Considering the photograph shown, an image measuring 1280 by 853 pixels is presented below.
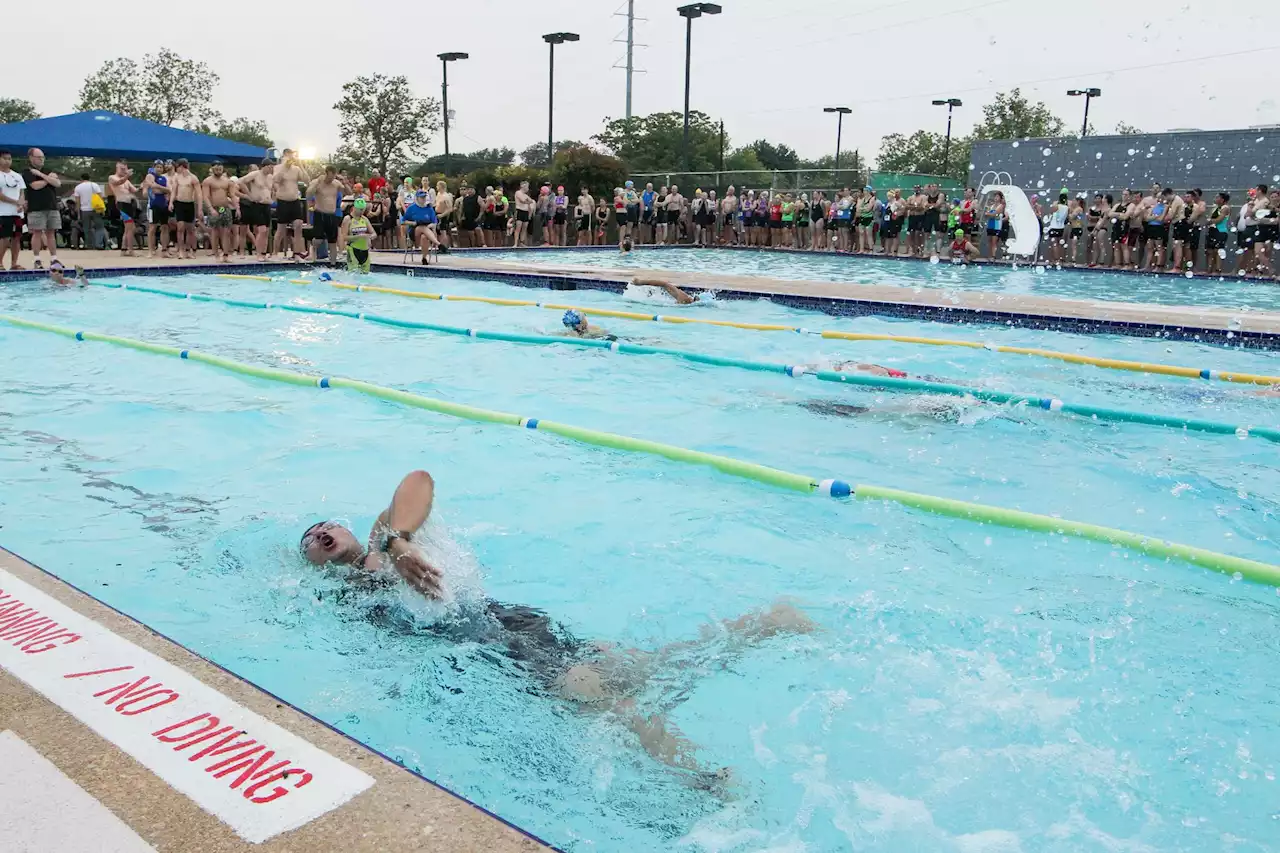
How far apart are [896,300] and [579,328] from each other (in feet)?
14.7

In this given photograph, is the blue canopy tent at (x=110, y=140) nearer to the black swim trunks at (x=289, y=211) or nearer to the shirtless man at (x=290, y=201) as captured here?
the shirtless man at (x=290, y=201)

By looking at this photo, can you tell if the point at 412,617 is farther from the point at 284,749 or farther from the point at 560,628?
the point at 284,749

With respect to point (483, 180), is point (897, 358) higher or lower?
lower

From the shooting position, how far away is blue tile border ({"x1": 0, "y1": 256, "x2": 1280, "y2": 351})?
405 inches

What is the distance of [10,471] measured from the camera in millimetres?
5699

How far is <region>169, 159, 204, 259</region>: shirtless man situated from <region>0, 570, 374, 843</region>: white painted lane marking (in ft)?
44.4

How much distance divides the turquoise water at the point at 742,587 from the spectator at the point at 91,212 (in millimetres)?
10622

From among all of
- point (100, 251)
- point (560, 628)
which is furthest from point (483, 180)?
point (560, 628)

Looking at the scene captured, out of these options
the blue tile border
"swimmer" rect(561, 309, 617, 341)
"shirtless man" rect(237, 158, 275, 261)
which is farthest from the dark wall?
"swimmer" rect(561, 309, 617, 341)

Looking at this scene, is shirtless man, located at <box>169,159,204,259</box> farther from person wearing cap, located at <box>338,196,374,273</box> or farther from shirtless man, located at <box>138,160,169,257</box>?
person wearing cap, located at <box>338,196,374,273</box>

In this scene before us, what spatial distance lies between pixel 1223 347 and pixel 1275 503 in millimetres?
5230

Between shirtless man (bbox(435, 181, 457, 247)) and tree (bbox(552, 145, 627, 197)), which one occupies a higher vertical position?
tree (bbox(552, 145, 627, 197))

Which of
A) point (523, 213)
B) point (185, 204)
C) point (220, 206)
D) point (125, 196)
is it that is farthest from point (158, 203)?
point (523, 213)

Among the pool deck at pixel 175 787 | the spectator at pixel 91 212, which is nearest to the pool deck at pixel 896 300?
the spectator at pixel 91 212
